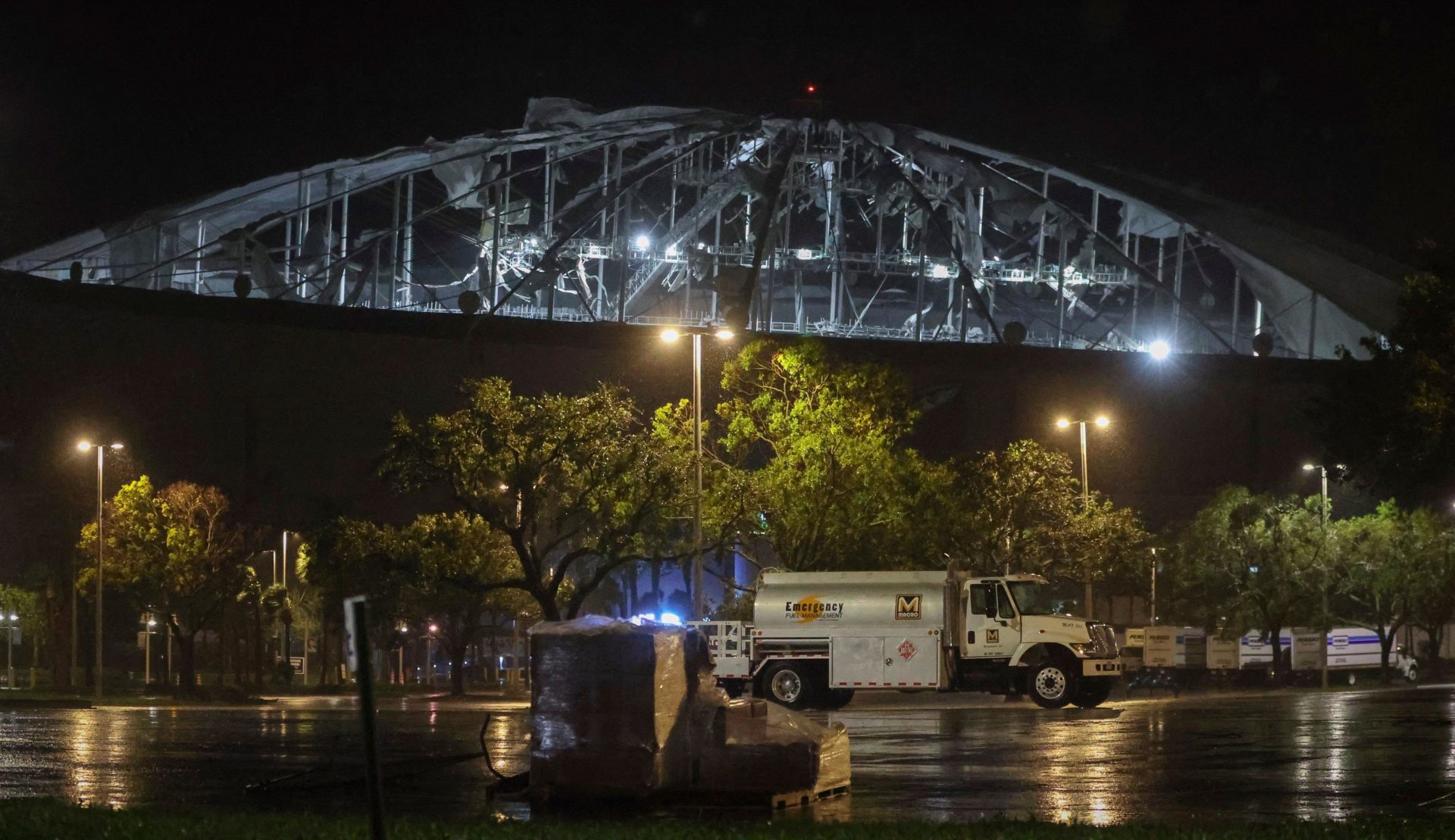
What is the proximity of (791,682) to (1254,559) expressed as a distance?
31.5 meters

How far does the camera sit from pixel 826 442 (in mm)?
39969

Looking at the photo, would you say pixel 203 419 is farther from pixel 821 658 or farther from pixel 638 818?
pixel 638 818

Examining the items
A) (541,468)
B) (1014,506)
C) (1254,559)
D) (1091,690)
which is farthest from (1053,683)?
(1254,559)

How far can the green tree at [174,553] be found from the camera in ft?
174

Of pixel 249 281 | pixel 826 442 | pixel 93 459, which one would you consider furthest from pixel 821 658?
pixel 249 281

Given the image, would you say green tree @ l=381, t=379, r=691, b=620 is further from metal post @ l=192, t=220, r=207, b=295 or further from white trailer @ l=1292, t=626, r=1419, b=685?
metal post @ l=192, t=220, r=207, b=295

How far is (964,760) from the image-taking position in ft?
66.6

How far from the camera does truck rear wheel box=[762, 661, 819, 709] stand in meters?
33.6

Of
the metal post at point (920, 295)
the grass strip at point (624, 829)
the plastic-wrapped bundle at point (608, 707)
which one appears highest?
the metal post at point (920, 295)

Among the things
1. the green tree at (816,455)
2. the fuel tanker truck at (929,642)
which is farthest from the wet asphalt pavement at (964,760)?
the green tree at (816,455)

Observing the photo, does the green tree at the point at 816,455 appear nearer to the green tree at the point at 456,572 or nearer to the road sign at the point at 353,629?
the green tree at the point at 456,572

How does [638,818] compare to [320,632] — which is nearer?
[638,818]

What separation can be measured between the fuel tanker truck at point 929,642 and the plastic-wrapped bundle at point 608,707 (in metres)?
17.8

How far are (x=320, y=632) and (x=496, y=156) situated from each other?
3689cm
